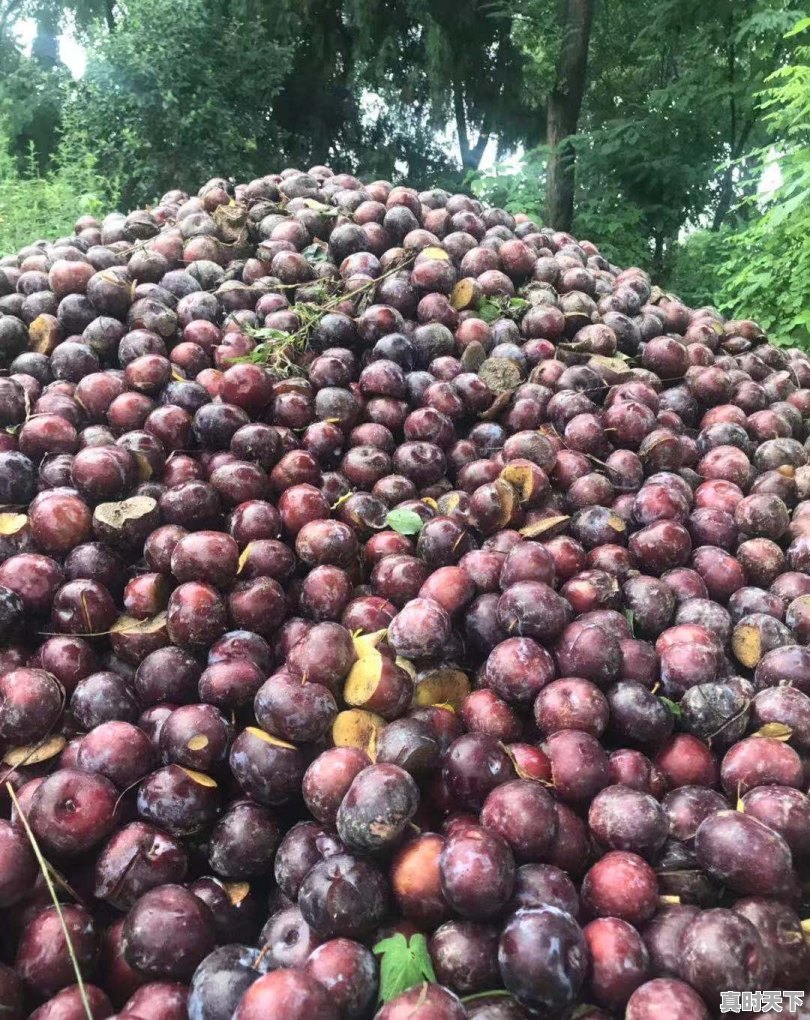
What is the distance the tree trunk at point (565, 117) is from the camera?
697cm

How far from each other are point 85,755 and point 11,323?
141 centimetres

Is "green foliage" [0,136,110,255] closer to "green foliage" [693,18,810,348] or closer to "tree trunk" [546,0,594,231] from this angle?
"tree trunk" [546,0,594,231]

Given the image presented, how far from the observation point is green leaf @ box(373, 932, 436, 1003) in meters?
1.02

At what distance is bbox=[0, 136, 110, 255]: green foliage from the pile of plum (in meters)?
3.73

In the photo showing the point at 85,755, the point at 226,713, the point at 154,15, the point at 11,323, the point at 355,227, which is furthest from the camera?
the point at 154,15

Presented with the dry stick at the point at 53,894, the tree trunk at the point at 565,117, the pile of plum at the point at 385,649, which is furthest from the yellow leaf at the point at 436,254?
the tree trunk at the point at 565,117

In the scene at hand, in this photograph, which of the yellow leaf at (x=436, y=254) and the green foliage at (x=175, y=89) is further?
the green foliage at (x=175, y=89)

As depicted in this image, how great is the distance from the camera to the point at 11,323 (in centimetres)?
215

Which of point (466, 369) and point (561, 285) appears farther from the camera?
point (561, 285)

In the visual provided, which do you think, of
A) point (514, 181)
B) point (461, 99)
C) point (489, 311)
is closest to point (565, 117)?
point (514, 181)

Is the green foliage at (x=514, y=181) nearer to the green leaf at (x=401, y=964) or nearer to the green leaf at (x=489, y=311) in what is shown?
the green leaf at (x=489, y=311)

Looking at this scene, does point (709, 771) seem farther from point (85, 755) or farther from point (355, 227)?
point (355, 227)

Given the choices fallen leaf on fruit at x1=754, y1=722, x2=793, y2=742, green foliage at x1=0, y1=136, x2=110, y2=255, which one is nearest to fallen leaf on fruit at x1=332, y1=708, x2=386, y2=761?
fallen leaf on fruit at x1=754, y1=722, x2=793, y2=742

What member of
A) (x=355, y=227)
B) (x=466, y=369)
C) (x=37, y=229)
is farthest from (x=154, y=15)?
(x=466, y=369)
